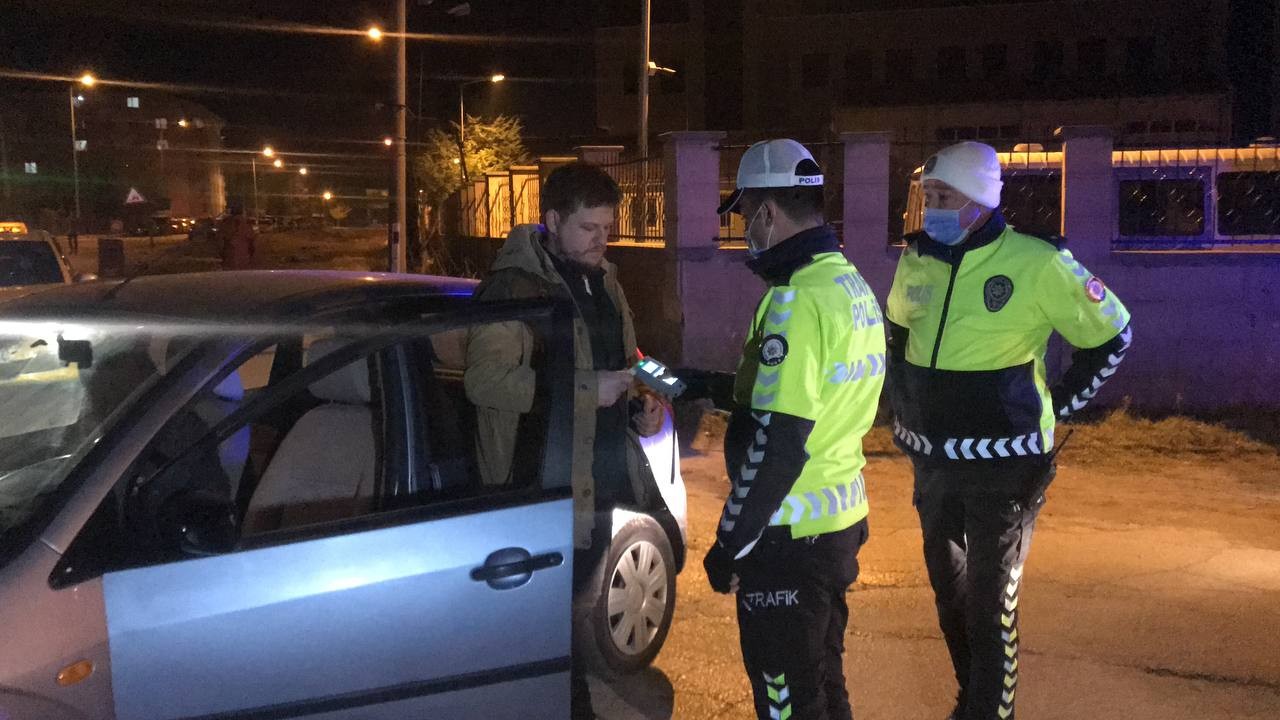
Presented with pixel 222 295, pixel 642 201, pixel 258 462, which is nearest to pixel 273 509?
pixel 258 462

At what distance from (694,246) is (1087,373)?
8182 mm

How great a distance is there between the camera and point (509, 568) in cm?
321

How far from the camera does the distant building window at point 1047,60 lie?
41.3 meters

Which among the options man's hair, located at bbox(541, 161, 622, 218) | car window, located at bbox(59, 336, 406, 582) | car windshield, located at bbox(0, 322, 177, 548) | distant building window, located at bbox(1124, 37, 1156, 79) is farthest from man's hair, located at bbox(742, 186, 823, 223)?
distant building window, located at bbox(1124, 37, 1156, 79)

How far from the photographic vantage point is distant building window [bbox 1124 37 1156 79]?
40.2 meters

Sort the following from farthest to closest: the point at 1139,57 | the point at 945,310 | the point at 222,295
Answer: the point at 1139,57
the point at 945,310
the point at 222,295

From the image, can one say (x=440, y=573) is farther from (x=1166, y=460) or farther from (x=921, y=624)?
(x=1166, y=460)

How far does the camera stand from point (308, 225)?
76750 millimetres

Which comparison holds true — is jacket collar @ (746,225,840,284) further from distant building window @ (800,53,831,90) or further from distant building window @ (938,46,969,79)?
distant building window @ (800,53,831,90)

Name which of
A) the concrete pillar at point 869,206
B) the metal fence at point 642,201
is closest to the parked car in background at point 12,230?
the metal fence at point 642,201

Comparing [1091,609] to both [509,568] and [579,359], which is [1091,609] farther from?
[509,568]

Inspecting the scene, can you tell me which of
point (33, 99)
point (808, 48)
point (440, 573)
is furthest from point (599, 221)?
point (33, 99)

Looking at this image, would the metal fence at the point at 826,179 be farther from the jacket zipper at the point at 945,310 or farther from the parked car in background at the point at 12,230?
the jacket zipper at the point at 945,310

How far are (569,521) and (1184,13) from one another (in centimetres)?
4155
